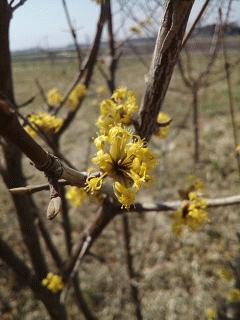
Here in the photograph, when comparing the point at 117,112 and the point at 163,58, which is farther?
the point at 117,112

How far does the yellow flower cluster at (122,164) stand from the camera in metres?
1.20

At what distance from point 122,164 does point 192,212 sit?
2.82 ft

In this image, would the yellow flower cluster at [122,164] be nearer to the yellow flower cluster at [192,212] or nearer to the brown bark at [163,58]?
the brown bark at [163,58]

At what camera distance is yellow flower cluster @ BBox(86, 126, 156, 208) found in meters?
1.20

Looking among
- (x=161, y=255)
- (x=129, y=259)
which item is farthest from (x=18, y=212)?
(x=161, y=255)

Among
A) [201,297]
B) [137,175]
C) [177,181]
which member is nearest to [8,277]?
[201,297]

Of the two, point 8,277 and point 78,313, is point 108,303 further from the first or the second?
point 8,277

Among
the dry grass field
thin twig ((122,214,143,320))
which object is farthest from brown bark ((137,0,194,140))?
thin twig ((122,214,143,320))

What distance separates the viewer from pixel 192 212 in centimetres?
197

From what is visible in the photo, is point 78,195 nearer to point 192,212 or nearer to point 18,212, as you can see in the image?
point 18,212

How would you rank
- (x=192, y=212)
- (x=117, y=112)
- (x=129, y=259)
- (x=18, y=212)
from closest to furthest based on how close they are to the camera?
(x=117, y=112) < (x=192, y=212) < (x=18, y=212) < (x=129, y=259)

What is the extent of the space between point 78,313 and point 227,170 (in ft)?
15.9

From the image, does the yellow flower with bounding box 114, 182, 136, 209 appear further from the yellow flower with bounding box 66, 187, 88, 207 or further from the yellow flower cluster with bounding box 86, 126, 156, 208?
the yellow flower with bounding box 66, 187, 88, 207

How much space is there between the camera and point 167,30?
44.9 inches
